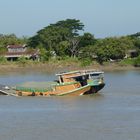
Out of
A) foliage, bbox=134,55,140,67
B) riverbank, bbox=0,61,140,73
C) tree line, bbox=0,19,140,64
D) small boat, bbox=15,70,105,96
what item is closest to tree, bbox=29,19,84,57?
tree line, bbox=0,19,140,64

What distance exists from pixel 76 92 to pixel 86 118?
7921mm

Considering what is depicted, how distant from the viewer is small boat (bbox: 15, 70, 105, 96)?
28.4 meters

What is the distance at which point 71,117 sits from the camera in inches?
819

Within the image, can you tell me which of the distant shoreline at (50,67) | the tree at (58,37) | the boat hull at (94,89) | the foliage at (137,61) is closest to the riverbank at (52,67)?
the distant shoreline at (50,67)

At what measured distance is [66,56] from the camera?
2456 inches

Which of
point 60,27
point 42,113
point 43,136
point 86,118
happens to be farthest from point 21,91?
point 60,27

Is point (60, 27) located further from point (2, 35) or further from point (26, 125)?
point (26, 125)

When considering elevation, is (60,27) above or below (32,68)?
above

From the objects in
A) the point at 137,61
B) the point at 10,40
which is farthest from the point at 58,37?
the point at 10,40

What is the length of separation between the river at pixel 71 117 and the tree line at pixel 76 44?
106ft

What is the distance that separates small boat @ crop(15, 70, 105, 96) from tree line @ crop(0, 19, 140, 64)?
103ft

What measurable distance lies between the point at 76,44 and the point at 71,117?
43527mm

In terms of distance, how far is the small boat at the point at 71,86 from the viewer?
93.2 ft

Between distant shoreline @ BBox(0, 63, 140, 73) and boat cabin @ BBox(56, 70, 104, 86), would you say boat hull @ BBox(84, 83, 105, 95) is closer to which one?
boat cabin @ BBox(56, 70, 104, 86)
